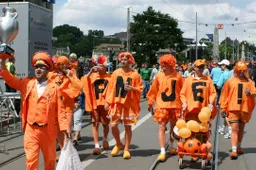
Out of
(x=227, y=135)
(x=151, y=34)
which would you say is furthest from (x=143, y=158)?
(x=151, y=34)

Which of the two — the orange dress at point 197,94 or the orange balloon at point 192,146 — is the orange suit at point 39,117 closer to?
the orange balloon at point 192,146

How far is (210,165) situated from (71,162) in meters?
3.21

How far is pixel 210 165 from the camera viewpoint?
8.20 meters

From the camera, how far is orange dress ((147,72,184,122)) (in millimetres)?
8727

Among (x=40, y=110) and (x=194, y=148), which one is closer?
(x=40, y=110)

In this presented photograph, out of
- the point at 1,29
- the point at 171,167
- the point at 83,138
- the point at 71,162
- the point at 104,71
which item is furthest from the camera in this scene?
the point at 83,138

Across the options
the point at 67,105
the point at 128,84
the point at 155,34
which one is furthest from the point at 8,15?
the point at 155,34

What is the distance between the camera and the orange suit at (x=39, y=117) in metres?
5.60

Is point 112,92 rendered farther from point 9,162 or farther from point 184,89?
point 9,162

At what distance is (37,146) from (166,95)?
369 centimetres

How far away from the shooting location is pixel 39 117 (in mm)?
5621

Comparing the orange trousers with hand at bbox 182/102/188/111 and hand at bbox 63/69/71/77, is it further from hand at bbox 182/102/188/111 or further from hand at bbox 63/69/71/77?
hand at bbox 182/102/188/111

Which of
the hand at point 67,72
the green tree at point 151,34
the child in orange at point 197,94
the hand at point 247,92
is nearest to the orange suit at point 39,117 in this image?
the hand at point 67,72

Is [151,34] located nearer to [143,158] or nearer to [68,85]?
[143,158]
